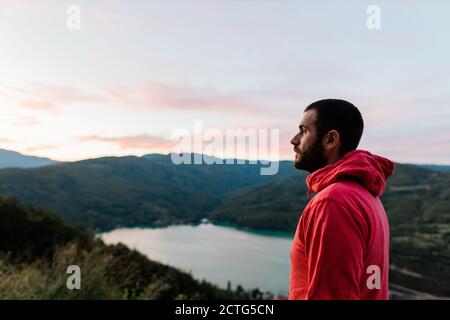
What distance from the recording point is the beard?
5.17 feet

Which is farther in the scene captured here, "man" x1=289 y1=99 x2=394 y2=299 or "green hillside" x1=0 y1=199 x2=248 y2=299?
"green hillside" x1=0 y1=199 x2=248 y2=299

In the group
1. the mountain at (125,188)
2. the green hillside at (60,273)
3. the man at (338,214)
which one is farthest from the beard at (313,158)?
the mountain at (125,188)

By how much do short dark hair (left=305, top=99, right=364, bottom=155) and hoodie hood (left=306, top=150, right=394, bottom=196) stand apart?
0.19 ft

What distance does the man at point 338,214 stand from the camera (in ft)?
4.22

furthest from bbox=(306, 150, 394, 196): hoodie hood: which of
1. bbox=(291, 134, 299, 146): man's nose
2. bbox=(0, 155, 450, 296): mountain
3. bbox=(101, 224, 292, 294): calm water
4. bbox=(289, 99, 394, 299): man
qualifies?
bbox=(0, 155, 450, 296): mountain

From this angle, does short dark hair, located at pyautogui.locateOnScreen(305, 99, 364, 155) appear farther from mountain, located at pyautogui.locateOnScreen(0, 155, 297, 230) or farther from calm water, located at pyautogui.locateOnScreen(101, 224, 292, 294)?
mountain, located at pyautogui.locateOnScreen(0, 155, 297, 230)

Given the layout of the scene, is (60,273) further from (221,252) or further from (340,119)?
(221,252)

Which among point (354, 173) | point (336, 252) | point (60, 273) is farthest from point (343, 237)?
point (60, 273)

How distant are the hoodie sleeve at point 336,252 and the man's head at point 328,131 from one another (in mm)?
304

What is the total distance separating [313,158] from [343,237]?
0.40m

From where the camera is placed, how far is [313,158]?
1.60 metres

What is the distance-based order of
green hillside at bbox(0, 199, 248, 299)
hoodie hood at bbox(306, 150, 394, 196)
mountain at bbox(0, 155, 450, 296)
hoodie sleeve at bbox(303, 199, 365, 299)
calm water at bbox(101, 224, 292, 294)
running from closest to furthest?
1. hoodie sleeve at bbox(303, 199, 365, 299)
2. hoodie hood at bbox(306, 150, 394, 196)
3. green hillside at bbox(0, 199, 248, 299)
4. calm water at bbox(101, 224, 292, 294)
5. mountain at bbox(0, 155, 450, 296)

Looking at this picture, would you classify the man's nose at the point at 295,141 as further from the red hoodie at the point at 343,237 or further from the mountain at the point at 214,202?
the mountain at the point at 214,202
